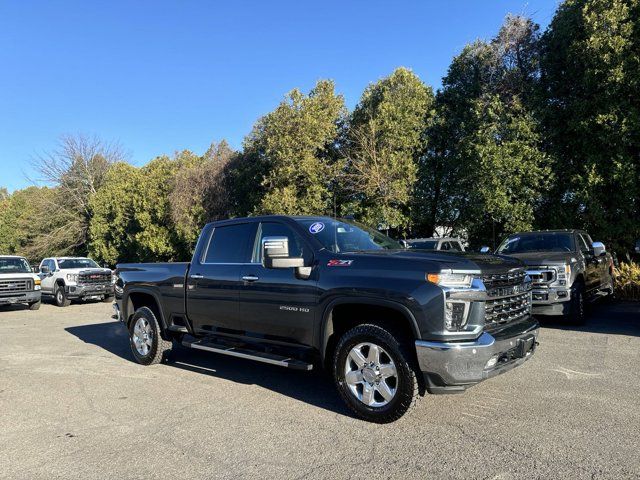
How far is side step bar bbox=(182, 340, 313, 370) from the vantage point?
5.03 m

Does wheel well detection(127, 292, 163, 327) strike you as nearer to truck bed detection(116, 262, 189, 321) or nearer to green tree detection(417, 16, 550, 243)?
truck bed detection(116, 262, 189, 321)

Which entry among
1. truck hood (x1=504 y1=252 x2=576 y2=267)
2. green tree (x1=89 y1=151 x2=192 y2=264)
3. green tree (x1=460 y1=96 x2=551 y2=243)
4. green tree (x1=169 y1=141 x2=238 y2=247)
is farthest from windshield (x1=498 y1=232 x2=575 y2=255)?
green tree (x1=89 y1=151 x2=192 y2=264)

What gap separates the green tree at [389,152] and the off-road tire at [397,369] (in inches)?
623

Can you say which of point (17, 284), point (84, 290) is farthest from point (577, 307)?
point (17, 284)

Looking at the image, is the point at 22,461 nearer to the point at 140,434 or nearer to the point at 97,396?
the point at 140,434

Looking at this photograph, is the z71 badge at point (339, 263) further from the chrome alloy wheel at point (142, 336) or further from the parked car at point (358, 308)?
the chrome alloy wheel at point (142, 336)

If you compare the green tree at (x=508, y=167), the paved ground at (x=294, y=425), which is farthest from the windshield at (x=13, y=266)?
the green tree at (x=508, y=167)

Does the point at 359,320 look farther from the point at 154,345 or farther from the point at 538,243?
the point at 538,243

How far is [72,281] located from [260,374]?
1308 cm

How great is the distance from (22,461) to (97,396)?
1734 millimetres

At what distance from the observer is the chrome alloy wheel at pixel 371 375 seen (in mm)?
4496

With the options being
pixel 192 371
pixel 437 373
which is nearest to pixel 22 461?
pixel 192 371

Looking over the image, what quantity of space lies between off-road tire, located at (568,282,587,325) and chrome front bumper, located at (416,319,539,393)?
226 inches

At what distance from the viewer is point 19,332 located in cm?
1111
